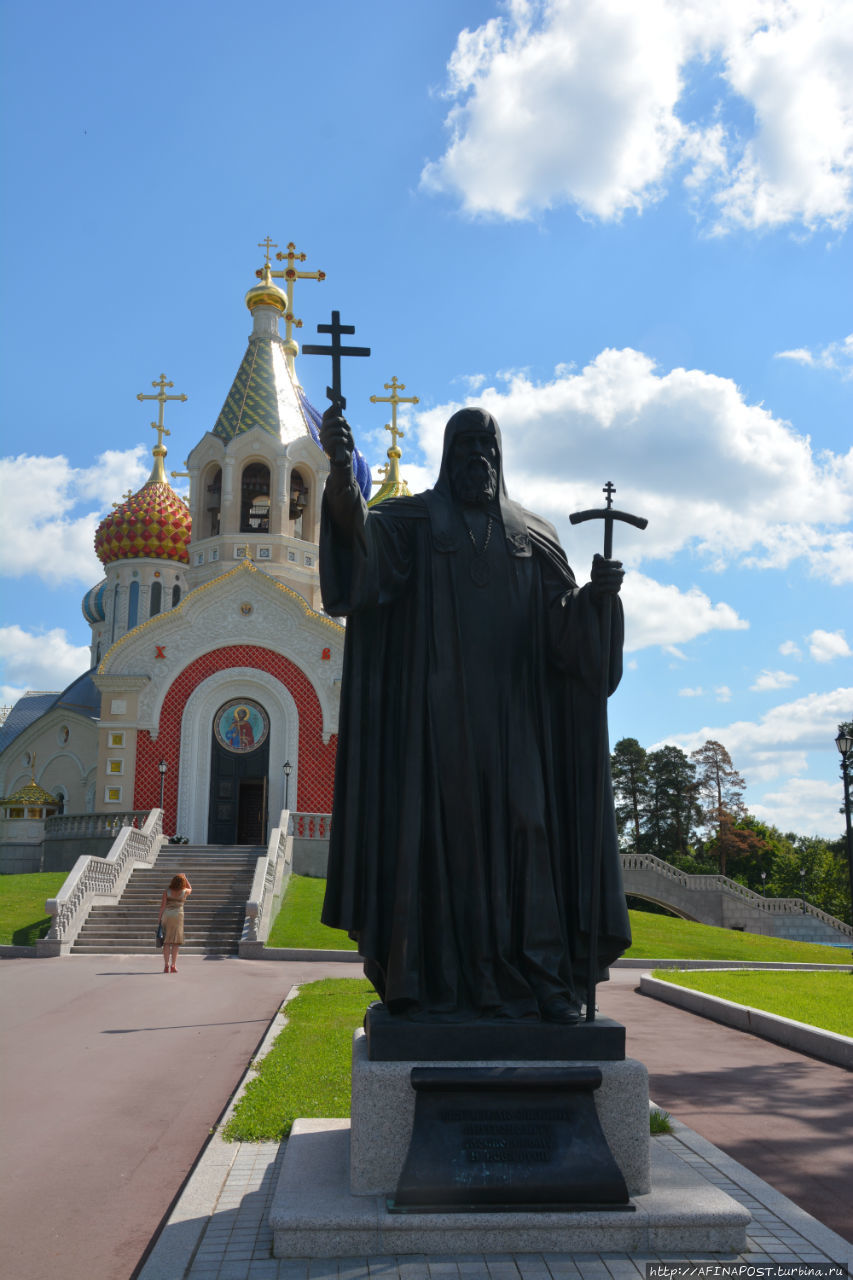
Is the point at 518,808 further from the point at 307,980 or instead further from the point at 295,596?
the point at 295,596

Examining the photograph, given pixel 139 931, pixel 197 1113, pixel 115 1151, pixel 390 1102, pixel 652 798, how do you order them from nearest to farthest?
1. pixel 390 1102
2. pixel 115 1151
3. pixel 197 1113
4. pixel 139 931
5. pixel 652 798

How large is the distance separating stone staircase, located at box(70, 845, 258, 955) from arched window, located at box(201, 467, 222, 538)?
13371mm

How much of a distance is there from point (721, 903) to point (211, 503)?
2338 cm

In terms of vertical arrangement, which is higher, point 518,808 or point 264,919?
point 518,808

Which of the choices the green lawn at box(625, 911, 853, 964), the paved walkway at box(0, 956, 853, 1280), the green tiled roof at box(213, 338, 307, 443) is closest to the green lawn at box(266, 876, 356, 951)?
the green lawn at box(625, 911, 853, 964)

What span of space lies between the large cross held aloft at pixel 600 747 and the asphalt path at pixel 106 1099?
2287mm

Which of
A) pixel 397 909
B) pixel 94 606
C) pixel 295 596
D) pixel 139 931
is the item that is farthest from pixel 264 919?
pixel 94 606

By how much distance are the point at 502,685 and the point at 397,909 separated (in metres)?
1.13

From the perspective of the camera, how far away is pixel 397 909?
14.6 feet

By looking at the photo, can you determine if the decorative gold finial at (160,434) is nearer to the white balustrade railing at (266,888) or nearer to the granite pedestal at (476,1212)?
the white balustrade railing at (266,888)

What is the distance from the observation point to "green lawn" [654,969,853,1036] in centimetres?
1077

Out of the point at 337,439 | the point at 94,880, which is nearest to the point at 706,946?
the point at 94,880

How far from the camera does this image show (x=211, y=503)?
120 ft

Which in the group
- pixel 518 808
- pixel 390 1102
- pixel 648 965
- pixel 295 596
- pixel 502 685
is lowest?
pixel 648 965
